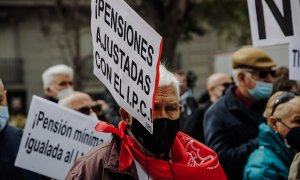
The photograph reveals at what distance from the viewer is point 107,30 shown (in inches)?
128

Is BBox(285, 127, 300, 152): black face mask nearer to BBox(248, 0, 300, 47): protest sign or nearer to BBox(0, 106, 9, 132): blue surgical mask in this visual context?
BBox(248, 0, 300, 47): protest sign

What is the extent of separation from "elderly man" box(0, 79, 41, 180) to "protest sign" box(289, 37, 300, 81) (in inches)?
67.5

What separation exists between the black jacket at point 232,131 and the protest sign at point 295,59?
1158mm

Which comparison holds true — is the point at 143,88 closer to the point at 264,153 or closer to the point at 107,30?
the point at 107,30

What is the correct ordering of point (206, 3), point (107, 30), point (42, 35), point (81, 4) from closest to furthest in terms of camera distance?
point (107, 30), point (206, 3), point (81, 4), point (42, 35)

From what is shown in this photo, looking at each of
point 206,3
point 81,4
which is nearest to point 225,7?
point 206,3

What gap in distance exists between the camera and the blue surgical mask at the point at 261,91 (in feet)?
16.7

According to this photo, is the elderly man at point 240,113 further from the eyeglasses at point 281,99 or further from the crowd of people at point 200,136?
the eyeglasses at point 281,99

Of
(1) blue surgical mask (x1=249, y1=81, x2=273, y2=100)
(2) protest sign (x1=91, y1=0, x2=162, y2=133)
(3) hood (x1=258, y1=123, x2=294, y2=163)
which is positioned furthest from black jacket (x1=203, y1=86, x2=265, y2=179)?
(2) protest sign (x1=91, y1=0, x2=162, y2=133)

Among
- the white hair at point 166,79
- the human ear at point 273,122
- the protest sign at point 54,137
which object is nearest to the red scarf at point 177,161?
the white hair at point 166,79

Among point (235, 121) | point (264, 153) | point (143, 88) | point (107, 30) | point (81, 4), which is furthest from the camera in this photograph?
point (81, 4)

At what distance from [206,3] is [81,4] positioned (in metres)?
4.49

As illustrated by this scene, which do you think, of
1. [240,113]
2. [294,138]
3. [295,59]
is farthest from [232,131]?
[295,59]

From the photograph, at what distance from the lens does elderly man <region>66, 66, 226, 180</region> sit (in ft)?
9.96
